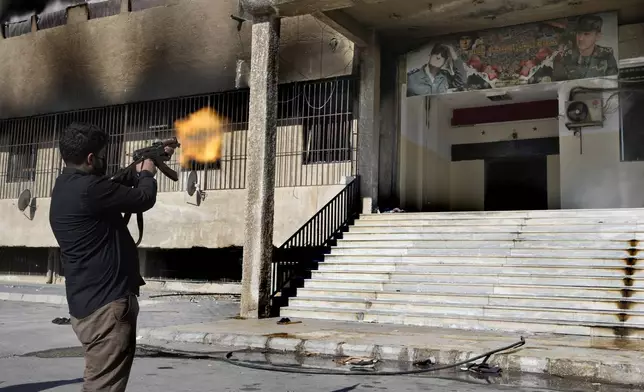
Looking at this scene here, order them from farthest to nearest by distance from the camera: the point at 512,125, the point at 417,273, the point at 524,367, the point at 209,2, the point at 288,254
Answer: the point at 512,125 < the point at 209,2 < the point at 288,254 < the point at 417,273 < the point at 524,367

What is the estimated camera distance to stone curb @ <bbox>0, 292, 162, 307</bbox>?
44.3ft

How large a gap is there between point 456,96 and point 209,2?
21.0 ft

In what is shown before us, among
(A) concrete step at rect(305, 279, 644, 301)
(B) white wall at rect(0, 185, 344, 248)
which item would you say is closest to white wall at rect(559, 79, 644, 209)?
(A) concrete step at rect(305, 279, 644, 301)

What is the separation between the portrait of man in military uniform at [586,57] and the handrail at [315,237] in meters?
4.71

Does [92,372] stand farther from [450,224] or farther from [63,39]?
[63,39]

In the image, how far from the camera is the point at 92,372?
3104 mm

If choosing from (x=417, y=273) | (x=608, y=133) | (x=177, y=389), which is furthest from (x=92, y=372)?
(x=608, y=133)

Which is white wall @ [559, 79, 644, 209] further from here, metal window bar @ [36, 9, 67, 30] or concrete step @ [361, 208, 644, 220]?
metal window bar @ [36, 9, 67, 30]

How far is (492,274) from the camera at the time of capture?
9734mm

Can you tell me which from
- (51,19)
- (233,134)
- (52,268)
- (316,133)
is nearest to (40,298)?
(52,268)

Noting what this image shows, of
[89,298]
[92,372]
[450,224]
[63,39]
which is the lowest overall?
[92,372]

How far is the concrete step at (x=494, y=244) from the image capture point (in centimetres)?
980

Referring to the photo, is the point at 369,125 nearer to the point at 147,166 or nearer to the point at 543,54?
the point at 543,54

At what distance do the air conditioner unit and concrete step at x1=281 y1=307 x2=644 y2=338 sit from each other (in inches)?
248
